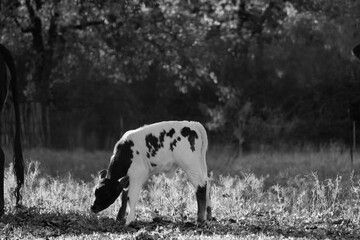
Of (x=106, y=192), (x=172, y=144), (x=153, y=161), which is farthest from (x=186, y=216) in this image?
(x=106, y=192)

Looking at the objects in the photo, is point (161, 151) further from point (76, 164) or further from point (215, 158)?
point (215, 158)

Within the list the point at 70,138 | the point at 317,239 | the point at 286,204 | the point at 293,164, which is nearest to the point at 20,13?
the point at 70,138

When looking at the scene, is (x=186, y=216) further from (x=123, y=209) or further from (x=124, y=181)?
(x=124, y=181)

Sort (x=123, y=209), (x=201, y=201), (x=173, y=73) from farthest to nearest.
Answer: (x=173, y=73) < (x=123, y=209) < (x=201, y=201)

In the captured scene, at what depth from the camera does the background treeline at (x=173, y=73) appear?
23.8 m

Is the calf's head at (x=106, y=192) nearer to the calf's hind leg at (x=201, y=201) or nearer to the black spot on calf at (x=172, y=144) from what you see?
the black spot on calf at (x=172, y=144)

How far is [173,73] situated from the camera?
2480 centimetres

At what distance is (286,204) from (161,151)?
2518 mm

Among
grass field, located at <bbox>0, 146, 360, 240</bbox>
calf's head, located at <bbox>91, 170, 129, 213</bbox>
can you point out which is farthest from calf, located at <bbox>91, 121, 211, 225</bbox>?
grass field, located at <bbox>0, 146, 360, 240</bbox>

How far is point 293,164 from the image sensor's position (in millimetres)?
19438

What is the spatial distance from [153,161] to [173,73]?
14935mm

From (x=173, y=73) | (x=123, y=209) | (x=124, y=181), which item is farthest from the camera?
(x=173, y=73)

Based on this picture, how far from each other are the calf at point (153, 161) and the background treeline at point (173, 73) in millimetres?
11903

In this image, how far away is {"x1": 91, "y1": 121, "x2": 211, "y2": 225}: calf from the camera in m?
9.80
